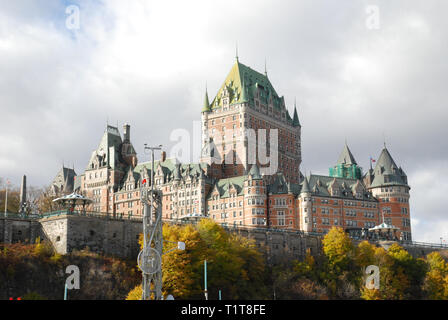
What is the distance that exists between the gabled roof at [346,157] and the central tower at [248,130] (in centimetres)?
1174

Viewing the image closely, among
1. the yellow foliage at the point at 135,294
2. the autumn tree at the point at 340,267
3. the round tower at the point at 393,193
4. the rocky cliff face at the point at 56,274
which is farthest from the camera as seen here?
the round tower at the point at 393,193

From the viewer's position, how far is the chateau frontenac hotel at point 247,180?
475 feet

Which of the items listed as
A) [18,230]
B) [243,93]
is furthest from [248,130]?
[18,230]

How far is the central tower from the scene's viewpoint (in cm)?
16300

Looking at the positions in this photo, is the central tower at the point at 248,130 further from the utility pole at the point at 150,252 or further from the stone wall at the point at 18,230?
the utility pole at the point at 150,252

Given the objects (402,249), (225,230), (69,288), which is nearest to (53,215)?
(69,288)

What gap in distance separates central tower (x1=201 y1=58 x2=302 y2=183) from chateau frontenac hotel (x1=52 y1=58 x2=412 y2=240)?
11.3 inches

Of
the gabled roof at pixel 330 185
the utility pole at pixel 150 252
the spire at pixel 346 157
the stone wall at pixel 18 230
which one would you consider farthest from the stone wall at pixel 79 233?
the spire at pixel 346 157

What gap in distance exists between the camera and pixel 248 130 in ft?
543

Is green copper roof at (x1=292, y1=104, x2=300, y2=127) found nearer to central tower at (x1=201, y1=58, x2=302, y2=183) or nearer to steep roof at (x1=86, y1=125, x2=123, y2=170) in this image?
central tower at (x1=201, y1=58, x2=302, y2=183)

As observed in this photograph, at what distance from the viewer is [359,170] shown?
178500 millimetres

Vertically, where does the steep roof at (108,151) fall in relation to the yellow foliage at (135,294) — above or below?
above

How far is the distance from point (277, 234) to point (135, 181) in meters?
52.1
